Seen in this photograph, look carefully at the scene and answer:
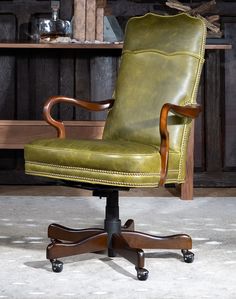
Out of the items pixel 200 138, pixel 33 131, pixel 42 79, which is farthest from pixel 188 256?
pixel 42 79

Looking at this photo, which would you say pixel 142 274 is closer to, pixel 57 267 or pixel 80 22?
pixel 57 267

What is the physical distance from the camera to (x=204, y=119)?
16.2 feet

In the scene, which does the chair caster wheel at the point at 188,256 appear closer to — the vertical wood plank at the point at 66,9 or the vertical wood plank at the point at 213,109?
the vertical wood plank at the point at 213,109

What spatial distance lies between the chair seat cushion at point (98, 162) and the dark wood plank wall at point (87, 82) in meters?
2.13

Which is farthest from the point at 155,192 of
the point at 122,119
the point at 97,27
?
the point at 122,119

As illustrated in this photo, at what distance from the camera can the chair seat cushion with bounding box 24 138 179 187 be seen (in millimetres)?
2625

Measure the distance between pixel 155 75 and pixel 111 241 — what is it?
0.74 metres

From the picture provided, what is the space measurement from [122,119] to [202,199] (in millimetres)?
1478

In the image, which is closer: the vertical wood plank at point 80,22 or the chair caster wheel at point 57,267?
the chair caster wheel at point 57,267

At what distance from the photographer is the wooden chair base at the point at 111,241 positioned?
8.90 feet

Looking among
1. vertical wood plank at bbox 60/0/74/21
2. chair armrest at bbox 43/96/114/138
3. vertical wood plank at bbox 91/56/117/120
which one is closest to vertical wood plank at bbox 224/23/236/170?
vertical wood plank at bbox 91/56/117/120

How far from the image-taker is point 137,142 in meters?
3.05

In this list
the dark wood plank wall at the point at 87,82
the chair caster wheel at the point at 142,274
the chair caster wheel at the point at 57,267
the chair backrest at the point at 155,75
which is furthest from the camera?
the dark wood plank wall at the point at 87,82

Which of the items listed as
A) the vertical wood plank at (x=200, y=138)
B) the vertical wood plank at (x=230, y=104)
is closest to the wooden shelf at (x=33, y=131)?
the vertical wood plank at (x=200, y=138)
